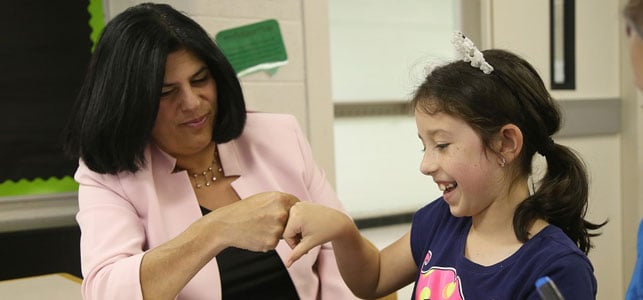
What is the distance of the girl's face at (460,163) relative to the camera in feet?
3.09

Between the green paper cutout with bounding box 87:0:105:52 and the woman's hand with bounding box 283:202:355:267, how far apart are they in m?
1.23

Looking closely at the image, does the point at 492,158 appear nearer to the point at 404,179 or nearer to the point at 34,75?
the point at 34,75

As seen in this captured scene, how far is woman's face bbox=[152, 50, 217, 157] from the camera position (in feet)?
3.87

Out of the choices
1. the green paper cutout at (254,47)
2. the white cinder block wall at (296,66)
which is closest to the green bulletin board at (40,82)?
the white cinder block wall at (296,66)

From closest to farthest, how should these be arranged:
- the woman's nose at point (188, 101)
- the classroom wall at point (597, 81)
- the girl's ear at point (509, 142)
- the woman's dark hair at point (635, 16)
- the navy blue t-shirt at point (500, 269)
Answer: the woman's dark hair at point (635, 16), the navy blue t-shirt at point (500, 269), the girl's ear at point (509, 142), the woman's nose at point (188, 101), the classroom wall at point (597, 81)

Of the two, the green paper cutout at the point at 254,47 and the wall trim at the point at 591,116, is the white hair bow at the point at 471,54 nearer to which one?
the green paper cutout at the point at 254,47

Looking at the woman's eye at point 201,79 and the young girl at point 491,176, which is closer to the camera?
the young girl at point 491,176

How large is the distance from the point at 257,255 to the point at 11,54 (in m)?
1.19

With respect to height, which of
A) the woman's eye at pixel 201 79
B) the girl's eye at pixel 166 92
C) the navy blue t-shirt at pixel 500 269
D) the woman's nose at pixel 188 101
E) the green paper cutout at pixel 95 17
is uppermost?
the green paper cutout at pixel 95 17

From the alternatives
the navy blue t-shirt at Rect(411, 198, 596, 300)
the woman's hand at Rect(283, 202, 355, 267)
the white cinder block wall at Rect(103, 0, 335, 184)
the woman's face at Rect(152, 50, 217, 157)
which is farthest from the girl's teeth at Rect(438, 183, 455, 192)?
the white cinder block wall at Rect(103, 0, 335, 184)

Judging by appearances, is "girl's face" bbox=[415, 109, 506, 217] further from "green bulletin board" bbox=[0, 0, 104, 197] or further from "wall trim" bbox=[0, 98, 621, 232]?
"green bulletin board" bbox=[0, 0, 104, 197]

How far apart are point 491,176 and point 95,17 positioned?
1518 mm

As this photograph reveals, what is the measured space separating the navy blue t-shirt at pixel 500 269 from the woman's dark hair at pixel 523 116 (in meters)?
0.05

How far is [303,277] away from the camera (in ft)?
4.03
